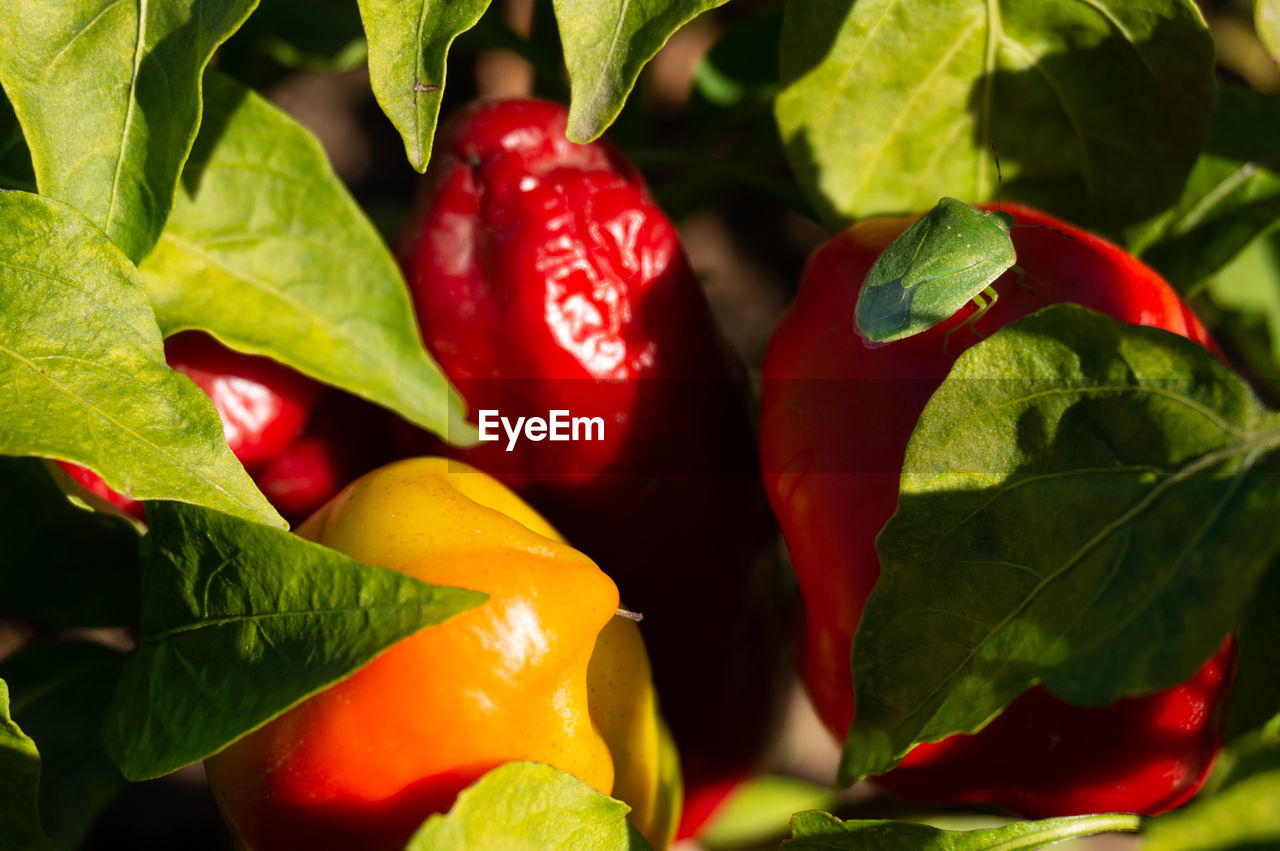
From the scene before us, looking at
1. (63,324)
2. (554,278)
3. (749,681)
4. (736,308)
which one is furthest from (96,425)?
(736,308)

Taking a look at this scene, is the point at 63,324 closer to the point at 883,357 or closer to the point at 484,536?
the point at 484,536

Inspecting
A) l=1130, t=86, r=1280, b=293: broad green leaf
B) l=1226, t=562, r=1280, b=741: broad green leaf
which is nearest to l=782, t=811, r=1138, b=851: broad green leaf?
l=1226, t=562, r=1280, b=741: broad green leaf

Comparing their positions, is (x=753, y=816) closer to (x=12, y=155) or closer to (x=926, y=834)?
(x=926, y=834)

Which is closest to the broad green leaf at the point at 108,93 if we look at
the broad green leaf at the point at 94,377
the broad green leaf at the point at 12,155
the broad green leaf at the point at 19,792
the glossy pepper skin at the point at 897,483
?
the broad green leaf at the point at 94,377

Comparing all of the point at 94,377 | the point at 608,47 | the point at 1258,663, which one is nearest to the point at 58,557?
the point at 94,377

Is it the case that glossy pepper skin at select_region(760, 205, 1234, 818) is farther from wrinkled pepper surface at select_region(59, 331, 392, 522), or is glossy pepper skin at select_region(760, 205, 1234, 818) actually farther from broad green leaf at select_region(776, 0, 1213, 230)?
wrinkled pepper surface at select_region(59, 331, 392, 522)

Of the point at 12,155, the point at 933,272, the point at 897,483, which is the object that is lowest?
the point at 897,483
